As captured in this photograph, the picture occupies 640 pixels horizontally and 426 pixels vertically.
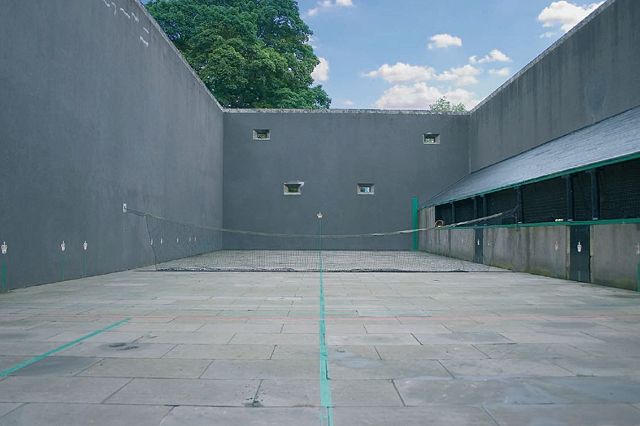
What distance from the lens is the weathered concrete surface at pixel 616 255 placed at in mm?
12781

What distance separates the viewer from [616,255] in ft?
44.4

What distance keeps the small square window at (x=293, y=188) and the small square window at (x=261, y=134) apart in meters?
3.57

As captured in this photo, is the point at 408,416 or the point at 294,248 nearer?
the point at 408,416

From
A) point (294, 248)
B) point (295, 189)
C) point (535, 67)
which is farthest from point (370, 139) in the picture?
point (535, 67)

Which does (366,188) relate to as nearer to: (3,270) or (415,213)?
(415,213)

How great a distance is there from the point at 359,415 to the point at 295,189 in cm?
3209

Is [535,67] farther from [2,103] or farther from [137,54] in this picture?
[2,103]

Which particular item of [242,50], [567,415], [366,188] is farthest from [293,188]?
[567,415]

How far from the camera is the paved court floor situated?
177 inches

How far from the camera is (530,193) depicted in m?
19.4

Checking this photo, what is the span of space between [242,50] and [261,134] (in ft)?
40.4

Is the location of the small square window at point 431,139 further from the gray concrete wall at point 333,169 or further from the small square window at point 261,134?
the small square window at point 261,134

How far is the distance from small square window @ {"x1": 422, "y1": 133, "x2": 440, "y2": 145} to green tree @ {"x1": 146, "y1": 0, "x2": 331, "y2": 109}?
46.8 ft

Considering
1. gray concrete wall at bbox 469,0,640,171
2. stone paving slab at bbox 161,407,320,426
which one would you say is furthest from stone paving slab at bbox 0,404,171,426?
gray concrete wall at bbox 469,0,640,171
